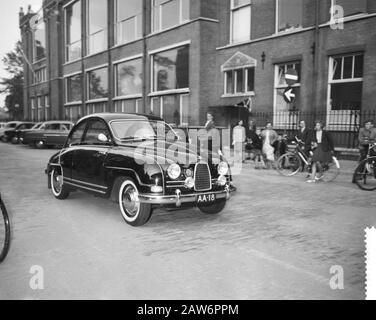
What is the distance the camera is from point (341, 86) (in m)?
14.8

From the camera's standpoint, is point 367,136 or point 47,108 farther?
point 47,108

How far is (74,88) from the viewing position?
34.5 meters

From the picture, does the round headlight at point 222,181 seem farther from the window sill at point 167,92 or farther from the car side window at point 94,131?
the window sill at point 167,92

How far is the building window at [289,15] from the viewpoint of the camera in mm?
16053

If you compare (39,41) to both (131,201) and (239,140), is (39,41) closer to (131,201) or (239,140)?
(239,140)

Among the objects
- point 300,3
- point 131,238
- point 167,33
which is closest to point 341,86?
point 300,3

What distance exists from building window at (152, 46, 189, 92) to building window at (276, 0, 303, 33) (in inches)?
210

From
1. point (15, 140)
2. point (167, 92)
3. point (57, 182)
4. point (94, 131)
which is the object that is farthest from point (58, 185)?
point (15, 140)

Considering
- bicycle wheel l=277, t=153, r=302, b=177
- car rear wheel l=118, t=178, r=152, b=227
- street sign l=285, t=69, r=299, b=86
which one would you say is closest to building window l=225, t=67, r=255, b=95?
street sign l=285, t=69, r=299, b=86

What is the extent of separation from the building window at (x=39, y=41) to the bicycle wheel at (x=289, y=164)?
3570cm

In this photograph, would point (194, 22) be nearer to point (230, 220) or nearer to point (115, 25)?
point (115, 25)

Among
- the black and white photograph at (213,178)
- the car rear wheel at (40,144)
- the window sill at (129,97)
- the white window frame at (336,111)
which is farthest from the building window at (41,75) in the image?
the white window frame at (336,111)

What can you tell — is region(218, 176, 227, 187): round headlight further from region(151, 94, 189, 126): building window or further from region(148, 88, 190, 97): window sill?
region(151, 94, 189, 126): building window

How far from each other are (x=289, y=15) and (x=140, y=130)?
12.0 metres
